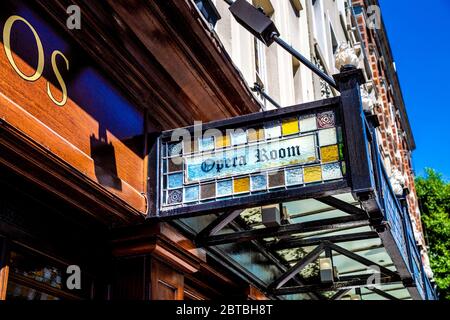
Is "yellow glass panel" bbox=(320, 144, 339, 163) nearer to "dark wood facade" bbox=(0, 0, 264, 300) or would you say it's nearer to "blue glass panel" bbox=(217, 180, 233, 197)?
"blue glass panel" bbox=(217, 180, 233, 197)

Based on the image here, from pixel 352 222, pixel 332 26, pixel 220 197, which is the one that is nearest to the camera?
pixel 220 197

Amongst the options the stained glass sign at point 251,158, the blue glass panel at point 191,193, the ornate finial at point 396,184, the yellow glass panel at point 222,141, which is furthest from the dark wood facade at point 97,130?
the ornate finial at point 396,184

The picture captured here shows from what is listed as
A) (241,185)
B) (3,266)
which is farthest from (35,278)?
(241,185)

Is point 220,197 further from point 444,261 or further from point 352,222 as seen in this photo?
point 444,261

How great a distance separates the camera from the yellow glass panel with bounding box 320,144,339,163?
196 inches

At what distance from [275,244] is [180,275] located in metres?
2.75

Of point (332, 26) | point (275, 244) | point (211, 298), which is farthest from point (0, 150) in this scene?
point (332, 26)

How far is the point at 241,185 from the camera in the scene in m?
5.14

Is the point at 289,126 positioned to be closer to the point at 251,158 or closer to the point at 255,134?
the point at 255,134

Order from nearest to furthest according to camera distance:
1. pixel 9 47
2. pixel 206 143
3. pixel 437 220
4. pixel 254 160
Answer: pixel 9 47 → pixel 254 160 → pixel 206 143 → pixel 437 220

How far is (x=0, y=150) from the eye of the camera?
395 cm

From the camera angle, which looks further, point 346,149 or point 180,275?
point 180,275

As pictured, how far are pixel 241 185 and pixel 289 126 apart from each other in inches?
25.5
